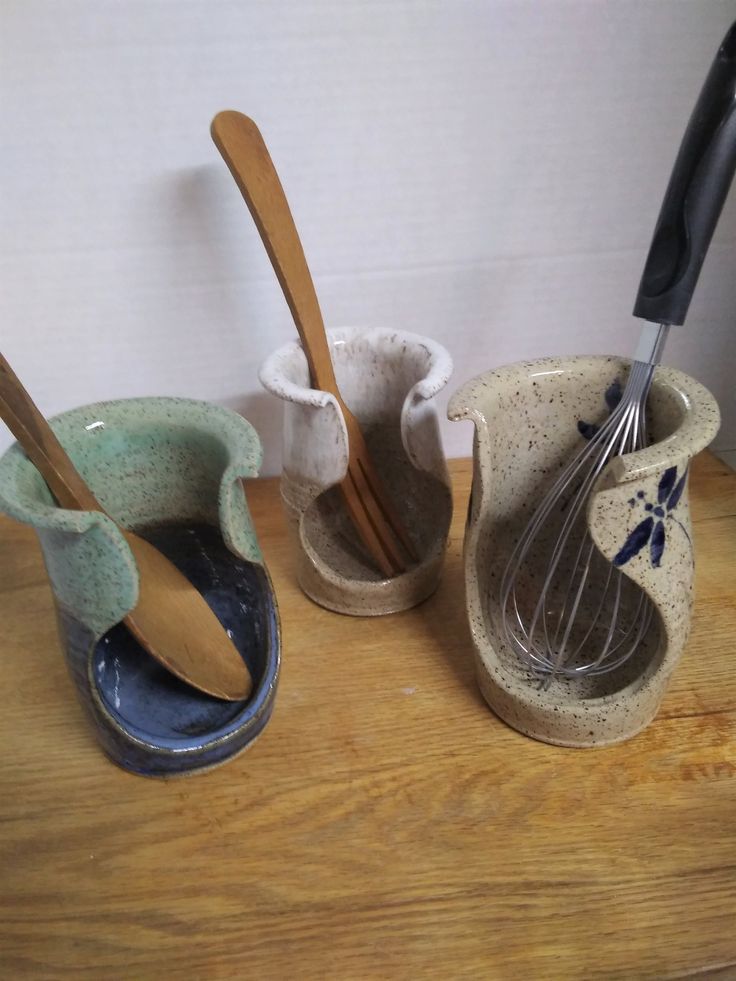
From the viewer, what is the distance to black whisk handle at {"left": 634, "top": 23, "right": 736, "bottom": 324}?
1.01 ft

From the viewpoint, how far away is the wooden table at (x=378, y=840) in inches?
11.4

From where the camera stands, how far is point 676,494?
13.1 inches

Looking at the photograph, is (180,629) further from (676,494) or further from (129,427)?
(676,494)

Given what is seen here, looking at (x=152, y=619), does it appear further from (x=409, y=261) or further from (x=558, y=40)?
(x=558, y=40)

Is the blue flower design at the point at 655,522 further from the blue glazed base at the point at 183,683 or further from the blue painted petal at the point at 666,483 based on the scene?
the blue glazed base at the point at 183,683

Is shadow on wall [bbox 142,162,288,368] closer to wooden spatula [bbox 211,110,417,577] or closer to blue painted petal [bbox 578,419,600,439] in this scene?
wooden spatula [bbox 211,110,417,577]

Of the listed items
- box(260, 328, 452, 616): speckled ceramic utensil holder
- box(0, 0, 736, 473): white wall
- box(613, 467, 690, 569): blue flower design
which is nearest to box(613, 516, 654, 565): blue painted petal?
box(613, 467, 690, 569): blue flower design

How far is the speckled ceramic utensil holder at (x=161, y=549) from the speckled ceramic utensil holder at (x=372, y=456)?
0.14ft

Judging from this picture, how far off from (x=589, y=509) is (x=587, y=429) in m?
0.10

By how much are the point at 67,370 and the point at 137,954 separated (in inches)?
13.3

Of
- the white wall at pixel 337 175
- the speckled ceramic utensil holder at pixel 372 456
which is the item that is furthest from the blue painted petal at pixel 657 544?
the white wall at pixel 337 175

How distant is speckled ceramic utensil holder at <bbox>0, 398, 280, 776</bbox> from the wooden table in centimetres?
2

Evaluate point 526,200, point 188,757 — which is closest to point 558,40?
point 526,200

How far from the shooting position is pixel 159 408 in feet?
1.26
